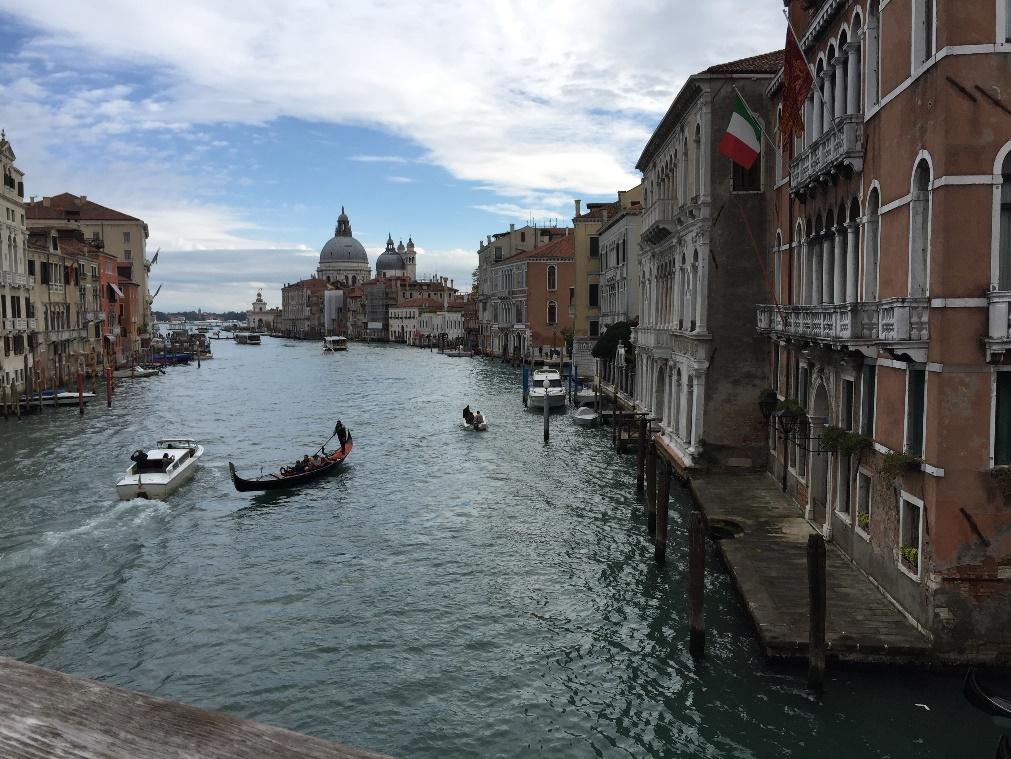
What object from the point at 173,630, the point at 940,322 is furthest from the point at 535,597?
the point at 940,322

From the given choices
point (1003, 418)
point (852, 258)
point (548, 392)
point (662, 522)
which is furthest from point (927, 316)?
point (548, 392)

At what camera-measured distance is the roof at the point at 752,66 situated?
20.0m

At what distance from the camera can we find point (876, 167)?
1248 cm

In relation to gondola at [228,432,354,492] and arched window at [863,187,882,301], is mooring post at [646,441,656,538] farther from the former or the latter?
gondola at [228,432,354,492]

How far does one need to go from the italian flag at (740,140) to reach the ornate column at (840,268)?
3.66m

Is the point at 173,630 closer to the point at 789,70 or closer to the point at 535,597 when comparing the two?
the point at 535,597

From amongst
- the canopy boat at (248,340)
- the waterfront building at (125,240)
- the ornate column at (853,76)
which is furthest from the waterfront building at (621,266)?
the canopy boat at (248,340)

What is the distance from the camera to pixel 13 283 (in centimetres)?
3916

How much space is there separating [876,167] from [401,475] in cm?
1627

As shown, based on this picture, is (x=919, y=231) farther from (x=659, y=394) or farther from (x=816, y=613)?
(x=659, y=394)

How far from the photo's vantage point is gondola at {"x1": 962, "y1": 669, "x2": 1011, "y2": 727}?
30.0 ft

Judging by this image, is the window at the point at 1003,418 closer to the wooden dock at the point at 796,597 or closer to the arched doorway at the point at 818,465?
the wooden dock at the point at 796,597

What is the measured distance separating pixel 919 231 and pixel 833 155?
3.38 meters

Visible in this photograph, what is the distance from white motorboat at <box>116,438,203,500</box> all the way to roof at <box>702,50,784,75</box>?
16238 mm
